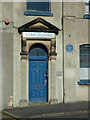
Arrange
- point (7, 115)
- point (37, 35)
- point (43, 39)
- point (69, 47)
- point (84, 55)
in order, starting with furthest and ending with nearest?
point (84, 55)
point (69, 47)
point (43, 39)
point (37, 35)
point (7, 115)

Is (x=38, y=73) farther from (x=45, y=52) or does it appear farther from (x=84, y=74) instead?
(x=84, y=74)

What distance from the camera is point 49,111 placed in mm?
10812

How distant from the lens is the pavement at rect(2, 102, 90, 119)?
10.2m

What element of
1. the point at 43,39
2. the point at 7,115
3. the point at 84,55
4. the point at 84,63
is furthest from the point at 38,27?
the point at 7,115

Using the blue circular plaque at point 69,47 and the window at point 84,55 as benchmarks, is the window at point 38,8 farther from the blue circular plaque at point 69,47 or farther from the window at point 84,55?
the window at point 84,55

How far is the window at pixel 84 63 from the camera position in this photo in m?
13.3

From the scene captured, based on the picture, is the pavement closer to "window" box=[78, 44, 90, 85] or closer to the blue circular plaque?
"window" box=[78, 44, 90, 85]

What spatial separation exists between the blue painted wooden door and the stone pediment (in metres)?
1.66

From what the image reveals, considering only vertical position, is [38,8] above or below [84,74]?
above

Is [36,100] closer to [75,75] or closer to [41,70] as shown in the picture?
[41,70]

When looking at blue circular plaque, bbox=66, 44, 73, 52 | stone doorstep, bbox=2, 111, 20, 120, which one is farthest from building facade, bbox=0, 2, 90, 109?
stone doorstep, bbox=2, 111, 20, 120

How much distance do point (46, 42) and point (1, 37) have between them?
2.29 m

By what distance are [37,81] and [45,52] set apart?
1554mm

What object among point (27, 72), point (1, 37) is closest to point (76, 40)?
point (27, 72)
